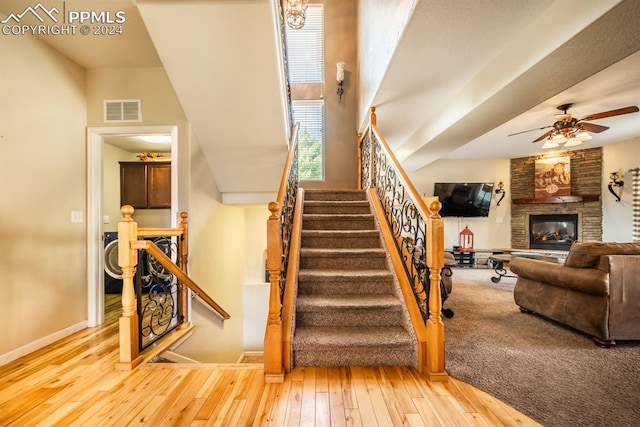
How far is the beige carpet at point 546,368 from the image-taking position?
1.64 m

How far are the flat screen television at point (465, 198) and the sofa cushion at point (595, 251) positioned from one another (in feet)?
15.0

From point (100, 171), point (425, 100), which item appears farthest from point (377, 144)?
point (100, 171)

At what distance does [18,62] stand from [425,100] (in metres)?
4.24

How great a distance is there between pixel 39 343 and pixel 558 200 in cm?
949

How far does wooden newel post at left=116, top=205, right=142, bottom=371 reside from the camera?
2104 millimetres

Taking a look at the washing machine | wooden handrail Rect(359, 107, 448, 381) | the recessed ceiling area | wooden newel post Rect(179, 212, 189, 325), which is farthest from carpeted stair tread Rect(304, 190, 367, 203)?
the washing machine

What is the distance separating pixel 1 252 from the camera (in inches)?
91.4

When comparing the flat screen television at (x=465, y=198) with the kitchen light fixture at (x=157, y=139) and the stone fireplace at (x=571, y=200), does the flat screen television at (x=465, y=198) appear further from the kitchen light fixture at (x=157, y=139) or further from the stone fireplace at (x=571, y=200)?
the kitchen light fixture at (x=157, y=139)

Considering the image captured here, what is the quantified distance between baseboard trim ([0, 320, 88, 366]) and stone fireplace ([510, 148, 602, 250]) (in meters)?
8.93

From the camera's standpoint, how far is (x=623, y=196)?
19.6 ft

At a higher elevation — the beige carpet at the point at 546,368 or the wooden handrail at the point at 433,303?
the wooden handrail at the point at 433,303

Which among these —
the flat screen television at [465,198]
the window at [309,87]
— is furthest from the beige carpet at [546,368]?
the flat screen television at [465,198]

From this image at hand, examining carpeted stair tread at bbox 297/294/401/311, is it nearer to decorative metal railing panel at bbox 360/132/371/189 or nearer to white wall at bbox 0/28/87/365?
decorative metal railing panel at bbox 360/132/371/189

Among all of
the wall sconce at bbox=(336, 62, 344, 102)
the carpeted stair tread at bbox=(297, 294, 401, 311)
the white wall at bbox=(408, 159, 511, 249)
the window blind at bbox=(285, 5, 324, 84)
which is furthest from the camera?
the white wall at bbox=(408, 159, 511, 249)
